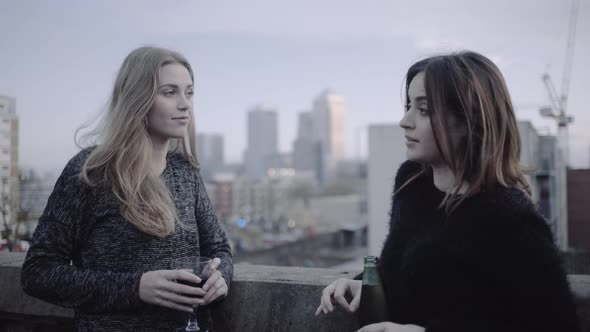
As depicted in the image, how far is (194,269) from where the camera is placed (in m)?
2.05

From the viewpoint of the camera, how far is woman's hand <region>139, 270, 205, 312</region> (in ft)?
6.59

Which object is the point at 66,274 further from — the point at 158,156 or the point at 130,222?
the point at 158,156

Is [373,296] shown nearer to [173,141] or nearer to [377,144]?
[173,141]

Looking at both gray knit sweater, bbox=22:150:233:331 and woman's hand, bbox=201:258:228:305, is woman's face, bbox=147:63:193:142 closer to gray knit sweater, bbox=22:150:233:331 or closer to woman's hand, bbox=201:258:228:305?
gray knit sweater, bbox=22:150:233:331

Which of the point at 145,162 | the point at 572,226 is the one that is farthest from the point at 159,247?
the point at 572,226

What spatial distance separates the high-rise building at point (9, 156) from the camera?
16.3 feet

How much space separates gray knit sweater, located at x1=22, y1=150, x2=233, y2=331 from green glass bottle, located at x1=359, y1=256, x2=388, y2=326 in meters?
0.81

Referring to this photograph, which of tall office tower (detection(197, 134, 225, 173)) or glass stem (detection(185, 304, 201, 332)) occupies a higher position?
tall office tower (detection(197, 134, 225, 173))

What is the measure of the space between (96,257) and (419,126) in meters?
1.49

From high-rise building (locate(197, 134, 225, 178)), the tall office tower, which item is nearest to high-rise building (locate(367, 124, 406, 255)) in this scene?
high-rise building (locate(197, 134, 225, 178))

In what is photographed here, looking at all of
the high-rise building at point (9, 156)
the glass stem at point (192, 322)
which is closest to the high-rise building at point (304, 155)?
the high-rise building at point (9, 156)

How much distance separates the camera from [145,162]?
232 centimetres

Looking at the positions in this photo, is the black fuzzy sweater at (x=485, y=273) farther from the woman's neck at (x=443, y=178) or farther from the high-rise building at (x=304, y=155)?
the high-rise building at (x=304, y=155)

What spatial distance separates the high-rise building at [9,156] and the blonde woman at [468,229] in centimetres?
411
